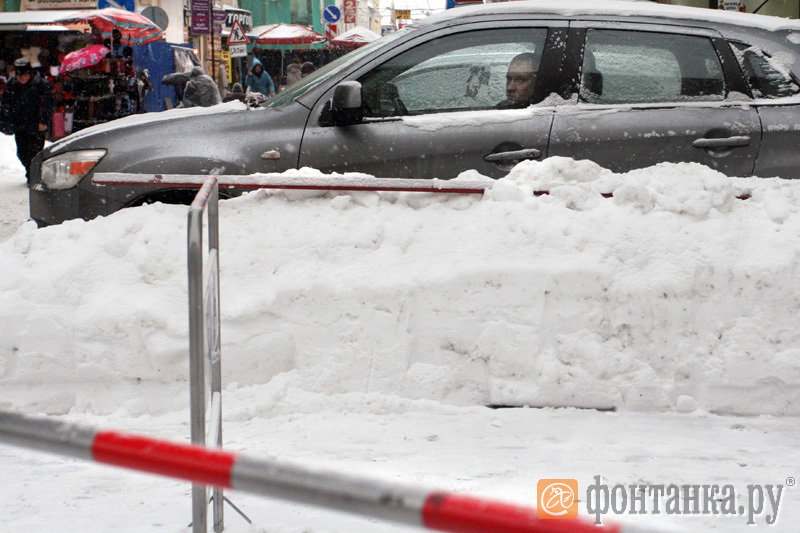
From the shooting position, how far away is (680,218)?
461 centimetres

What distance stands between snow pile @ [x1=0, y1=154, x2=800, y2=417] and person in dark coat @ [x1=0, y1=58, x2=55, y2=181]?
9627 millimetres

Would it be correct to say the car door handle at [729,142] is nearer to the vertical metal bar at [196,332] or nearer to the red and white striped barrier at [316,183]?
the red and white striped barrier at [316,183]

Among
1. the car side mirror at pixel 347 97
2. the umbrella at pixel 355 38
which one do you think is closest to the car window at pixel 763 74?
the car side mirror at pixel 347 97

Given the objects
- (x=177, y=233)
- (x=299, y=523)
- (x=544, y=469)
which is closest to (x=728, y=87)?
(x=544, y=469)

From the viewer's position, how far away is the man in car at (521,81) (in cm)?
526

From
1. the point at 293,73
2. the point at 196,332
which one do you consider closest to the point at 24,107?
the point at 293,73

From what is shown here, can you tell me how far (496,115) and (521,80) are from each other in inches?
12.1

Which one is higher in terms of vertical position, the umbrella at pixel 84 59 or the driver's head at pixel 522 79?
the driver's head at pixel 522 79

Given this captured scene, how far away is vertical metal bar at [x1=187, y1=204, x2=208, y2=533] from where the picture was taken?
244cm

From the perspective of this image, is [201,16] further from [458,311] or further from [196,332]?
[196,332]

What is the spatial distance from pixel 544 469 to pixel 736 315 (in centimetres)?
148

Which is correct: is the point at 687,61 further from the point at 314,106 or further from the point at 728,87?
the point at 314,106

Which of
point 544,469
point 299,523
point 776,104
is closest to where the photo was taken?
point 299,523

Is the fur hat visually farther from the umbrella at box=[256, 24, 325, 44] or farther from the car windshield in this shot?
the umbrella at box=[256, 24, 325, 44]
